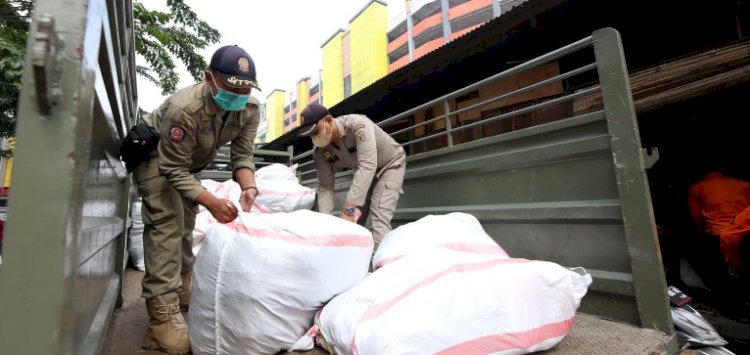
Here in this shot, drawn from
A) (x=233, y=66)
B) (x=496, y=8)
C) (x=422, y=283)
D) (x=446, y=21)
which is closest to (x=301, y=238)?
(x=422, y=283)

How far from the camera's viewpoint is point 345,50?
22500mm

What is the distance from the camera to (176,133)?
1460mm

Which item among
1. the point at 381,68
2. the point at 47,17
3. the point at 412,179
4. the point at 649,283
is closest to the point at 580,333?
the point at 649,283

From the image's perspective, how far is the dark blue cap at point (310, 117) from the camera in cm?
221

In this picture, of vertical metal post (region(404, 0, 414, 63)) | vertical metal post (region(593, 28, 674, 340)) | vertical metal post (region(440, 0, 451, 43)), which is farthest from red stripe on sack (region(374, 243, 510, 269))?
vertical metal post (region(404, 0, 414, 63))

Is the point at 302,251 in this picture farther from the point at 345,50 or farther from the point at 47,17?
the point at 345,50

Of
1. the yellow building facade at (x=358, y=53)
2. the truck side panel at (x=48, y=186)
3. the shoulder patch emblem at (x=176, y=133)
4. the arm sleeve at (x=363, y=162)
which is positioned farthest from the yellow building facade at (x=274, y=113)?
the truck side panel at (x=48, y=186)

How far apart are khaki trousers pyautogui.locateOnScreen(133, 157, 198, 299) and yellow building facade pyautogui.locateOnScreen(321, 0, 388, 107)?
683 inches

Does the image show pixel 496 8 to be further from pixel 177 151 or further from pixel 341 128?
pixel 177 151

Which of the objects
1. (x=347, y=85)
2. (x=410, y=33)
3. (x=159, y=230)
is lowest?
(x=159, y=230)

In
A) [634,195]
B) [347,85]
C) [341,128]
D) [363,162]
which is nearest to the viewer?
[634,195]

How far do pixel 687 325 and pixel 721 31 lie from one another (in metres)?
2.89

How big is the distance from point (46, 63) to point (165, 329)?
1249 millimetres

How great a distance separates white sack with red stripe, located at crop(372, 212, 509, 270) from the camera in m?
1.48
